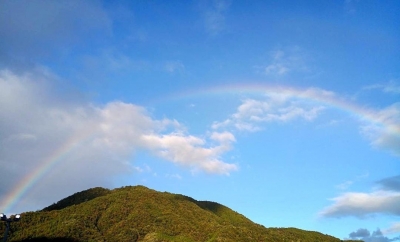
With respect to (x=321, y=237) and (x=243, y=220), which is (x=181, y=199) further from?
(x=321, y=237)

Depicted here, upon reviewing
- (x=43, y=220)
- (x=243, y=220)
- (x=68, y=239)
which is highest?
(x=243, y=220)

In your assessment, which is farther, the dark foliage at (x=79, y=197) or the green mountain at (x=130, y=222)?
the dark foliage at (x=79, y=197)

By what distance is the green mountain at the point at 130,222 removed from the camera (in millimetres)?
101000

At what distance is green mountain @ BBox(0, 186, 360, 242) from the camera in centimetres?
10100

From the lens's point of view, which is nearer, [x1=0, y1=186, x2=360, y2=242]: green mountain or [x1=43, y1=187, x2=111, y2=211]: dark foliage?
[x1=0, y1=186, x2=360, y2=242]: green mountain

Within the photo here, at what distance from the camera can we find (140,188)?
141625 millimetres

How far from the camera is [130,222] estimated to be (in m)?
112

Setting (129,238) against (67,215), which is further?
(67,215)

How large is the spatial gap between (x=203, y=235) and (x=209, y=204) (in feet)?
165

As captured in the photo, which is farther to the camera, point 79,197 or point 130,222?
point 79,197

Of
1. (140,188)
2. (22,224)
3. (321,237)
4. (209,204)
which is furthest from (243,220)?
(22,224)

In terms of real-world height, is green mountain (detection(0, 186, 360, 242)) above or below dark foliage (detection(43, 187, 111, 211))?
below

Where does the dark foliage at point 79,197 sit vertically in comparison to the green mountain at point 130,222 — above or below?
above

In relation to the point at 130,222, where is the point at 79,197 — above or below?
above
